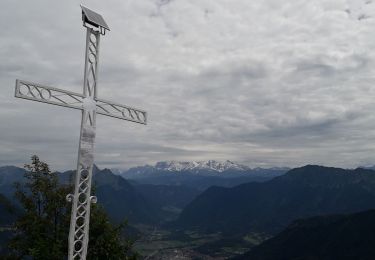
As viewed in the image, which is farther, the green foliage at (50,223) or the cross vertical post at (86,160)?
the green foliage at (50,223)

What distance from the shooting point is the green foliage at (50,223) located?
33112 mm

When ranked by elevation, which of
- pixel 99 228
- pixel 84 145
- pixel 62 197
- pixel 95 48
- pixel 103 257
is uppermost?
pixel 95 48

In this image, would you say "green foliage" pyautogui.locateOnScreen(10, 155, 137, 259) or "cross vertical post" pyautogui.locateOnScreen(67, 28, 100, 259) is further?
"green foliage" pyautogui.locateOnScreen(10, 155, 137, 259)

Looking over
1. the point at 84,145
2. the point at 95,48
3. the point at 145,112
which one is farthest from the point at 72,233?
the point at 95,48

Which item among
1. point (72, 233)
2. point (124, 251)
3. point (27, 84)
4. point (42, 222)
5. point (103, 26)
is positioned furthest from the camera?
point (124, 251)

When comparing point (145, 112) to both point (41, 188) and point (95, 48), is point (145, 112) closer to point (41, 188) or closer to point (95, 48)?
point (95, 48)

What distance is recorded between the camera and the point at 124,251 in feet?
119

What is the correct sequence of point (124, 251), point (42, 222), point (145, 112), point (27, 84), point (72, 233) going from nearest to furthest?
point (27, 84) < point (72, 233) < point (145, 112) < point (42, 222) < point (124, 251)

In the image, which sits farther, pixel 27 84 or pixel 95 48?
pixel 95 48

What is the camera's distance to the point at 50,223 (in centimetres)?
3406

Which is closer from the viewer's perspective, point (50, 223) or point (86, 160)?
point (86, 160)

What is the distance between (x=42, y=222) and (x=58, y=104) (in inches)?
678

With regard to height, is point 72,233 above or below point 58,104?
below

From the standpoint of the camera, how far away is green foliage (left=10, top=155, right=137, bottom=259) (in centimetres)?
3311
